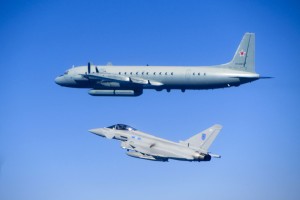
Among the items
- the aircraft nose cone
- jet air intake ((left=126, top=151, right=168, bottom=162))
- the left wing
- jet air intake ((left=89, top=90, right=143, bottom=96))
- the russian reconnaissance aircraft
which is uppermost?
the russian reconnaissance aircraft

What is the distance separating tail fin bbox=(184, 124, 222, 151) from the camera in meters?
114

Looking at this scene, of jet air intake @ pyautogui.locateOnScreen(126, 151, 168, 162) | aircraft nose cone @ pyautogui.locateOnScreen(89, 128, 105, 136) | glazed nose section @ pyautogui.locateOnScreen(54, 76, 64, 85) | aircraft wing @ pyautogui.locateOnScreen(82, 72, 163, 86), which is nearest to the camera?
jet air intake @ pyautogui.locateOnScreen(126, 151, 168, 162)

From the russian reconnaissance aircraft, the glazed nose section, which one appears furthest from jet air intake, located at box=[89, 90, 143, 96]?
the glazed nose section

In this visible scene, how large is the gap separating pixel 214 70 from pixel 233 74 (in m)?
3.08

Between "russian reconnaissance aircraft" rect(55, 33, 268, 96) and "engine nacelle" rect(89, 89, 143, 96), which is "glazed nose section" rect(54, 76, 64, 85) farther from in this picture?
"engine nacelle" rect(89, 89, 143, 96)

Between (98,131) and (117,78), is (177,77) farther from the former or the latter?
(98,131)

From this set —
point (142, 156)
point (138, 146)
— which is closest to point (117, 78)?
point (138, 146)

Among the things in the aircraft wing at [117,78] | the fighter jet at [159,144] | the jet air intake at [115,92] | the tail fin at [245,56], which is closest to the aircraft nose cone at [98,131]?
the fighter jet at [159,144]

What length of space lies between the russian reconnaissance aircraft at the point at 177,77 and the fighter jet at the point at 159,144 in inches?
292

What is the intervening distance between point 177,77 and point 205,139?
38.3 feet

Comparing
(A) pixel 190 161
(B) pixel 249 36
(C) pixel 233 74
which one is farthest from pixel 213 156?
(B) pixel 249 36

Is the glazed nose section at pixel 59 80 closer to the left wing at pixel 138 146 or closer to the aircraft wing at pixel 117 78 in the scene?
the aircraft wing at pixel 117 78

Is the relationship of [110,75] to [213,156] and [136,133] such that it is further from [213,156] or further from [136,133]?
[213,156]

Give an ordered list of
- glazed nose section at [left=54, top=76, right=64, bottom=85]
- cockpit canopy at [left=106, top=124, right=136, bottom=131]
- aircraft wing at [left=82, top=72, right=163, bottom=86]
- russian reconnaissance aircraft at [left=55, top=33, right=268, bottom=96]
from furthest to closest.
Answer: glazed nose section at [left=54, top=76, right=64, bottom=85] → cockpit canopy at [left=106, top=124, right=136, bottom=131] → aircraft wing at [left=82, top=72, right=163, bottom=86] → russian reconnaissance aircraft at [left=55, top=33, right=268, bottom=96]
